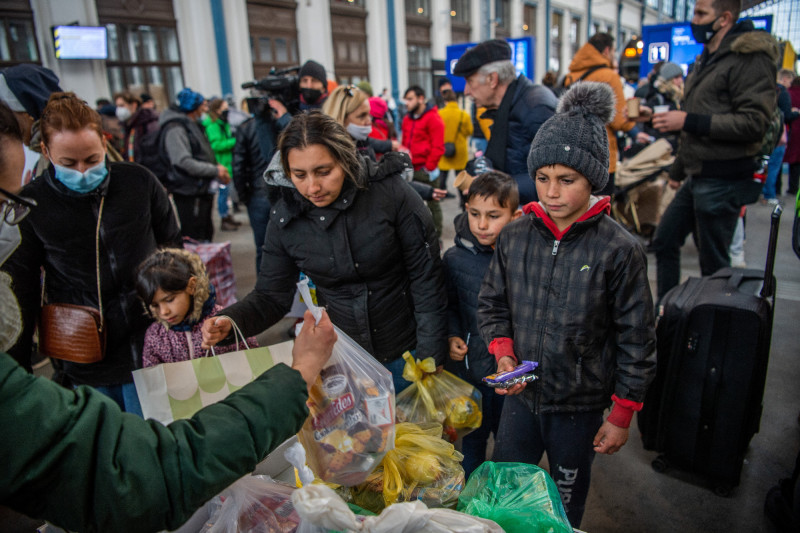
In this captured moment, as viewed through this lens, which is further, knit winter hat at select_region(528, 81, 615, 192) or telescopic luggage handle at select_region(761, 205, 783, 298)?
telescopic luggage handle at select_region(761, 205, 783, 298)

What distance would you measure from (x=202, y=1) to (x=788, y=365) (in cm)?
1290

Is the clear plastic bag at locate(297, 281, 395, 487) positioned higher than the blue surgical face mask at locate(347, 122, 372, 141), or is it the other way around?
the blue surgical face mask at locate(347, 122, 372, 141)

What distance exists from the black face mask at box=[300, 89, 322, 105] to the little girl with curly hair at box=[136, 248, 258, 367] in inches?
81.9

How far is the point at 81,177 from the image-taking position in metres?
1.94

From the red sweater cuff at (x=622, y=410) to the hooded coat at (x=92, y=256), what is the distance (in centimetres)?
189

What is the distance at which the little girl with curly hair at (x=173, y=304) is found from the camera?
2.00 meters

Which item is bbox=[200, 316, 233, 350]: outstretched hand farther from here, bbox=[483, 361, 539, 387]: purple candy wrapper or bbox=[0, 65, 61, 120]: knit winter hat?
bbox=[0, 65, 61, 120]: knit winter hat

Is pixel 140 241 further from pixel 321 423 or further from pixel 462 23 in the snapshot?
pixel 462 23

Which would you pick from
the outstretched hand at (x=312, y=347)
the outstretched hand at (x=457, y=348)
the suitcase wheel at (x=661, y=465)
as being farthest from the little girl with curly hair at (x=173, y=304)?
the suitcase wheel at (x=661, y=465)

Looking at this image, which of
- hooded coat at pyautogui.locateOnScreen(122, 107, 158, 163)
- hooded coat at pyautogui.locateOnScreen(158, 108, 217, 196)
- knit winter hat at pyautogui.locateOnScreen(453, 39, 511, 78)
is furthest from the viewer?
hooded coat at pyautogui.locateOnScreen(122, 107, 158, 163)

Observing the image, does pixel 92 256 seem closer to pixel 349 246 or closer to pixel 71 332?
pixel 71 332

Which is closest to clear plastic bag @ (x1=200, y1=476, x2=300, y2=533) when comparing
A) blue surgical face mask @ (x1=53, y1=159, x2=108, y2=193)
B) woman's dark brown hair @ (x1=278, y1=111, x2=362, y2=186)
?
woman's dark brown hair @ (x1=278, y1=111, x2=362, y2=186)

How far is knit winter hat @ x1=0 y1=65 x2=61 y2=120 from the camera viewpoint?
225 cm

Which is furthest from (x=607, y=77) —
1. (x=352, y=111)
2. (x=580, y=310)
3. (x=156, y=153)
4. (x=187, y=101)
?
(x=156, y=153)
